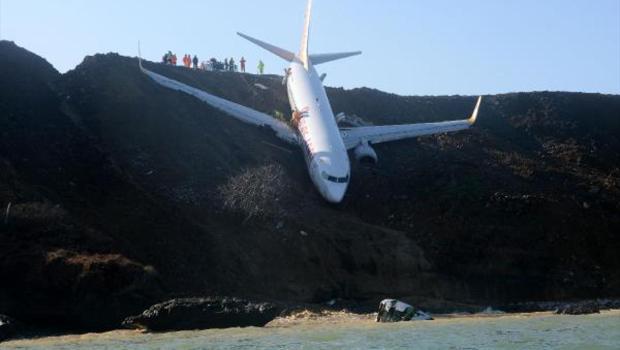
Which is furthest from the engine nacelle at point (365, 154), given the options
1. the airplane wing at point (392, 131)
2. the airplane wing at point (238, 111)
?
the airplane wing at point (238, 111)

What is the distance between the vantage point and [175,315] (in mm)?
29047

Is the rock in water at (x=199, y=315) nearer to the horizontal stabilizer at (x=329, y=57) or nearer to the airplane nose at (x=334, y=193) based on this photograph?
the airplane nose at (x=334, y=193)

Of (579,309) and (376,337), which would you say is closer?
(376,337)

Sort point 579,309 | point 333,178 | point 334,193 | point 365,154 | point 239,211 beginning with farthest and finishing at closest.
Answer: point 365,154 → point 333,178 → point 334,193 → point 239,211 → point 579,309

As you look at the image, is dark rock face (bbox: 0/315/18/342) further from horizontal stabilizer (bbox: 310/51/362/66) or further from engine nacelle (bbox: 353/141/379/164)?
horizontal stabilizer (bbox: 310/51/362/66)

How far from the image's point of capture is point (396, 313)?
109 ft

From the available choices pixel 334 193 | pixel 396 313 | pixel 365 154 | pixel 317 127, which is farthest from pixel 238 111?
pixel 396 313

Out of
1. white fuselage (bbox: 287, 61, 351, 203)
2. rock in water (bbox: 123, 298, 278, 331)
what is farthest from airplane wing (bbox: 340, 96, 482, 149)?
rock in water (bbox: 123, 298, 278, 331)

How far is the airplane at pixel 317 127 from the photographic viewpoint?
4562 cm

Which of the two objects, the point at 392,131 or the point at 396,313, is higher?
the point at 392,131

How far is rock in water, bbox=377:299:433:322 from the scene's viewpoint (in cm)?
3309

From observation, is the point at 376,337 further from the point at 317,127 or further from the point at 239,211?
the point at 317,127

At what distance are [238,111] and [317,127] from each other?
19.1 ft

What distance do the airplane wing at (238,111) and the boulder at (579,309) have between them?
1902 cm
